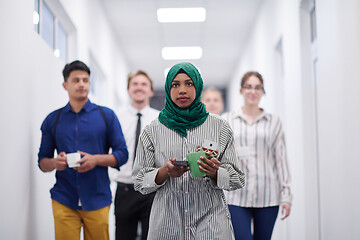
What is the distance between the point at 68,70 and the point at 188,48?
6.34 metres

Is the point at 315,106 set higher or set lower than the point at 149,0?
lower

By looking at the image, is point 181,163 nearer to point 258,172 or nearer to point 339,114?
point 258,172

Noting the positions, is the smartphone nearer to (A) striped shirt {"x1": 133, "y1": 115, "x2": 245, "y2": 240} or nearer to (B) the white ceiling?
(A) striped shirt {"x1": 133, "y1": 115, "x2": 245, "y2": 240}

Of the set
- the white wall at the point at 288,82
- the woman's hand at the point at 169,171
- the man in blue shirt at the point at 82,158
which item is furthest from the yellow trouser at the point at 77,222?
the white wall at the point at 288,82

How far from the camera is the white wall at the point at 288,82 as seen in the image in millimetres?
4410

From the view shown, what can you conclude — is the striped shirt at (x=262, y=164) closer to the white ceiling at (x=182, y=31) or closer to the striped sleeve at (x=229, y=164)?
the striped sleeve at (x=229, y=164)

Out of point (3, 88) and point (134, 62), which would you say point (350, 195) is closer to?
point (3, 88)

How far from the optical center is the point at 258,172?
2.97m

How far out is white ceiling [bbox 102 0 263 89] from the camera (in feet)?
22.1

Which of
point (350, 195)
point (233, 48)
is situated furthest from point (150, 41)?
point (350, 195)

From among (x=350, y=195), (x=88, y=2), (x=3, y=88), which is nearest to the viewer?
(x=3, y=88)

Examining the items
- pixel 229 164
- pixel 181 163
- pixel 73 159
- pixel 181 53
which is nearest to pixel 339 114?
pixel 229 164

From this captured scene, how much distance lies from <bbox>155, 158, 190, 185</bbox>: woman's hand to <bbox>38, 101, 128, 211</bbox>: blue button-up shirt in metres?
0.90

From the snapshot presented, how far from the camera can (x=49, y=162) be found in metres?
2.66
